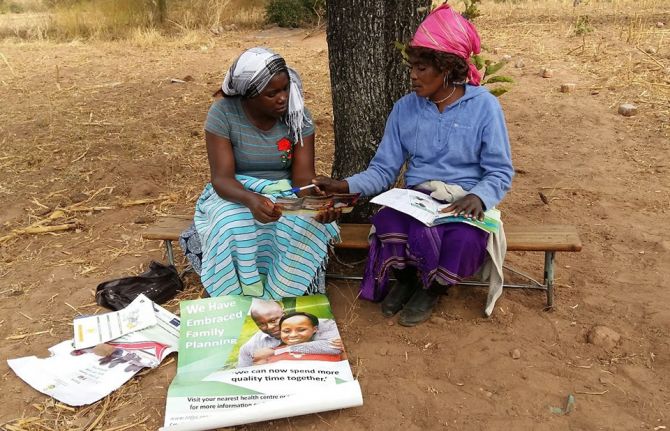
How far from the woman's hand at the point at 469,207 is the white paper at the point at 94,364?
1536mm

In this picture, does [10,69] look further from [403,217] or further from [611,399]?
[611,399]

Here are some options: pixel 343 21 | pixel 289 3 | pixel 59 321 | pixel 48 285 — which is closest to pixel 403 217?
pixel 343 21

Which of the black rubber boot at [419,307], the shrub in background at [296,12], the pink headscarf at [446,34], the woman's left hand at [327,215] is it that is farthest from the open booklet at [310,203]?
the shrub in background at [296,12]

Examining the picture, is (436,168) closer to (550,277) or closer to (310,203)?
(310,203)

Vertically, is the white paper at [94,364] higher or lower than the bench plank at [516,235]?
lower

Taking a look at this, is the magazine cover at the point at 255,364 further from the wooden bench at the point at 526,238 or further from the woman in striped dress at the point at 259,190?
the wooden bench at the point at 526,238

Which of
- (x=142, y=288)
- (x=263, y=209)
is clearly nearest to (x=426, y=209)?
(x=263, y=209)

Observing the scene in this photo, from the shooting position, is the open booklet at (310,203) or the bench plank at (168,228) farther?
the bench plank at (168,228)

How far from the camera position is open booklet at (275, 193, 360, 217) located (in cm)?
304

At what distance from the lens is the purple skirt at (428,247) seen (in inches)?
117

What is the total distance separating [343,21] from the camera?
3.50m

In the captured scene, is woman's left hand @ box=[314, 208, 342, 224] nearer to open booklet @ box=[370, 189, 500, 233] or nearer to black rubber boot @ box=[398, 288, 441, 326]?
open booklet @ box=[370, 189, 500, 233]

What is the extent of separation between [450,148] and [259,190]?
3.38 feet

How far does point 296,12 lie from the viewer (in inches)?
510
